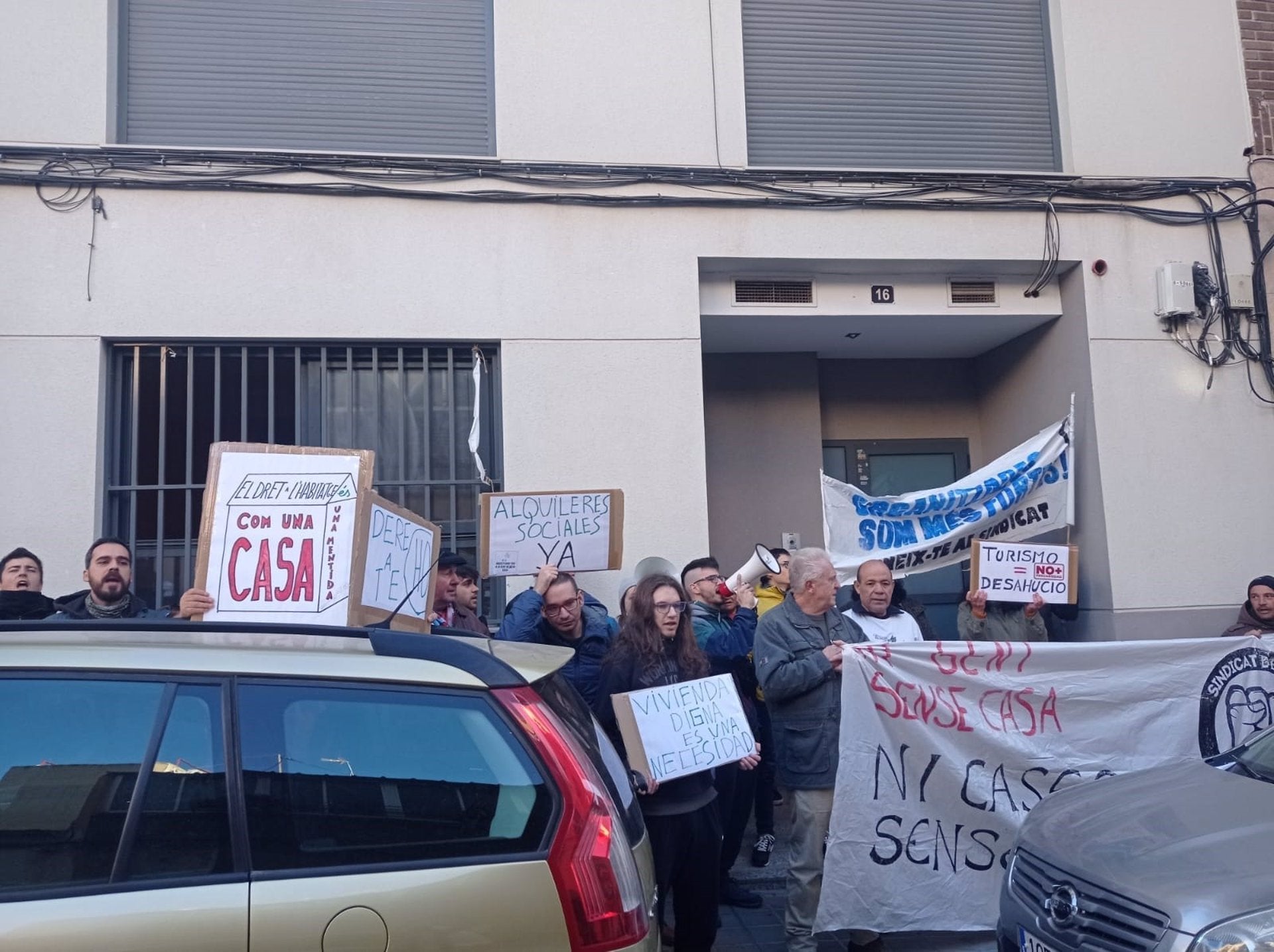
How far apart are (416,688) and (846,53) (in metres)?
7.03

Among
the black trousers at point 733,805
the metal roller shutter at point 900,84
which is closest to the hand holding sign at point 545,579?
the black trousers at point 733,805

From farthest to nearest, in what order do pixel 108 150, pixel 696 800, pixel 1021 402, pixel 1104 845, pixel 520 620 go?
pixel 1021 402 < pixel 108 150 < pixel 520 620 < pixel 696 800 < pixel 1104 845

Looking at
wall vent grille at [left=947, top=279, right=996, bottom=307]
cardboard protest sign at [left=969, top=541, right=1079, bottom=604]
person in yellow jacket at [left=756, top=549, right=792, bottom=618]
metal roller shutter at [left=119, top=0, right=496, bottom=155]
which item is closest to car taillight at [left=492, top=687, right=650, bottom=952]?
person in yellow jacket at [left=756, top=549, right=792, bottom=618]

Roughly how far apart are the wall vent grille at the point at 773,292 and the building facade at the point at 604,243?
0.03 metres

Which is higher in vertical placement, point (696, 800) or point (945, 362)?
point (945, 362)

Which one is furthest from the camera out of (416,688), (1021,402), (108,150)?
(1021,402)

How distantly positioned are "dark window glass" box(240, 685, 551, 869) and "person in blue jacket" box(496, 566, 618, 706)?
7.54 feet

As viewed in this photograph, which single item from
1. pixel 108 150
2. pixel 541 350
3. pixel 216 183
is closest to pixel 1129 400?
pixel 541 350

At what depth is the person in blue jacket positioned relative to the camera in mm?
5155

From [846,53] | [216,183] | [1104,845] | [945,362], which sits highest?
[846,53]

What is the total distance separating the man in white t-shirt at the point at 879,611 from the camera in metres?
5.39

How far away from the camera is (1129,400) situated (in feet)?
25.7

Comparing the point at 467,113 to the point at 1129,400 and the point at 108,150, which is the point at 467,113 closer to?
the point at 108,150

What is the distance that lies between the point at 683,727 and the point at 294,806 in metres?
2.03
